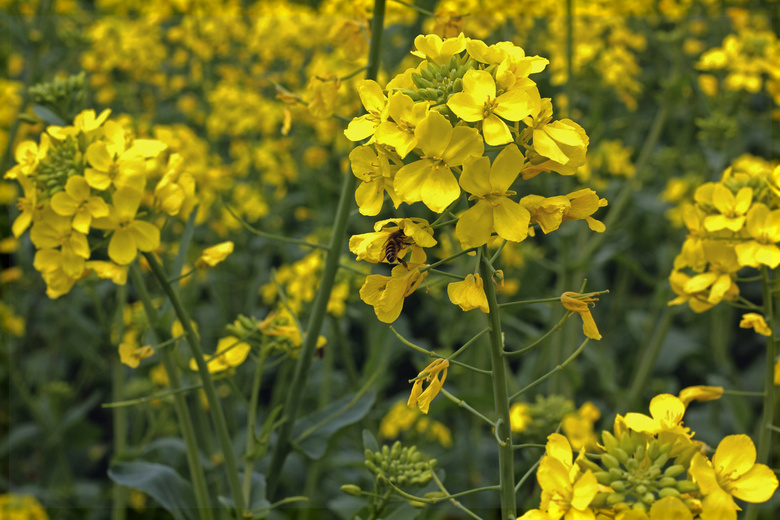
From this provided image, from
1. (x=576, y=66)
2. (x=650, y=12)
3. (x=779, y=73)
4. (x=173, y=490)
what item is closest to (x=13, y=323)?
(x=173, y=490)

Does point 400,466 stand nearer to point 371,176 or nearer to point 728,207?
point 371,176

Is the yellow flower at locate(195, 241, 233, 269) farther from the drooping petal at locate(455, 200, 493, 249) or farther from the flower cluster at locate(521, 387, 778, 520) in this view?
the flower cluster at locate(521, 387, 778, 520)

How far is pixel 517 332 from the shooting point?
3865mm

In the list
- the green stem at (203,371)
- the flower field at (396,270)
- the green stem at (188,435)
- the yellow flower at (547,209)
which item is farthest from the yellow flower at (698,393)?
the green stem at (188,435)

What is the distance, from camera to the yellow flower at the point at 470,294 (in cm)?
109

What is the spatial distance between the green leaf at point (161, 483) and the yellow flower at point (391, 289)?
0.97 meters

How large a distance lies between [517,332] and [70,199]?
9.52 feet

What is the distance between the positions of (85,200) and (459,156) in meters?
0.95

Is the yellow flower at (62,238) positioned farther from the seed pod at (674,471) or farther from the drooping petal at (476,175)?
the seed pod at (674,471)

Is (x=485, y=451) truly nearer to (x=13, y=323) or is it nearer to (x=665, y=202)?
(x=665, y=202)

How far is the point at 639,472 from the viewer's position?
1.09 meters

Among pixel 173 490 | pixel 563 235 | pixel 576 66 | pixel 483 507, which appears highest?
pixel 576 66

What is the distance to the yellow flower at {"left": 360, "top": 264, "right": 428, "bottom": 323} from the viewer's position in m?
1.15

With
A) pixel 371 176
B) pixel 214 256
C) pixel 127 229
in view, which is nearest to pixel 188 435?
pixel 214 256
